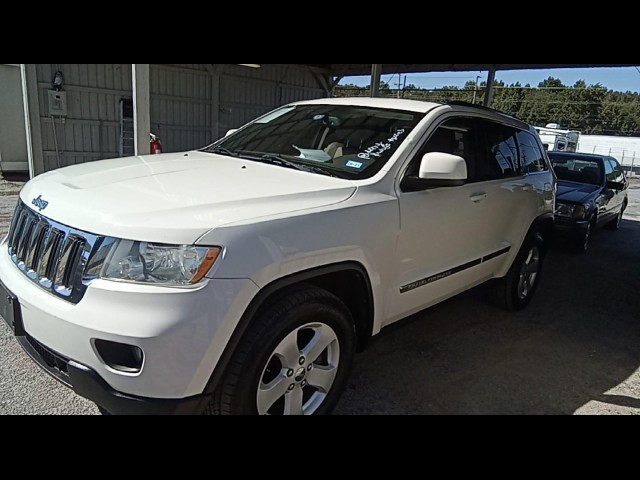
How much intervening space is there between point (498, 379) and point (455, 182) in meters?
1.48

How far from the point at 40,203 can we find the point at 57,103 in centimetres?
1040

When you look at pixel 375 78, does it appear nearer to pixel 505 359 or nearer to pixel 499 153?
pixel 499 153

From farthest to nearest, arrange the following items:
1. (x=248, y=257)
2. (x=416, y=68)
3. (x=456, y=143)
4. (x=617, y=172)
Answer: (x=416, y=68), (x=617, y=172), (x=456, y=143), (x=248, y=257)

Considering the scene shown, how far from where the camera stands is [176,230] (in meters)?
1.94

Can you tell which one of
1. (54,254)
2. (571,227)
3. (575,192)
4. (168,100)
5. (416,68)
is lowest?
(571,227)

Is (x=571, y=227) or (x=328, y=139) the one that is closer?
(x=328, y=139)

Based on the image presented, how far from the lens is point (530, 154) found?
4723mm

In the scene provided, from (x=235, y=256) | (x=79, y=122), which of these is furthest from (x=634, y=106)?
(x=235, y=256)

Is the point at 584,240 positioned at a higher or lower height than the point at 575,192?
lower

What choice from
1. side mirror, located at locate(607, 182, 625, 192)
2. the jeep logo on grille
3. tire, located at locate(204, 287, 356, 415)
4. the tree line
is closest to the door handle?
tire, located at locate(204, 287, 356, 415)

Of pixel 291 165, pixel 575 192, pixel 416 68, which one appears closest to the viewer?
pixel 291 165

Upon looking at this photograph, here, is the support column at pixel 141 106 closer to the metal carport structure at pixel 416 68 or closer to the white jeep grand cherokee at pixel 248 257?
the white jeep grand cherokee at pixel 248 257

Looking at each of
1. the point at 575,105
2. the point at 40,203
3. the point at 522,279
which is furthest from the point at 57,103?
the point at 575,105

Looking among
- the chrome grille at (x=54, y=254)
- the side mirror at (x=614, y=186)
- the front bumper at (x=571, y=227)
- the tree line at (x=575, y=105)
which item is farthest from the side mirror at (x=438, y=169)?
the tree line at (x=575, y=105)
